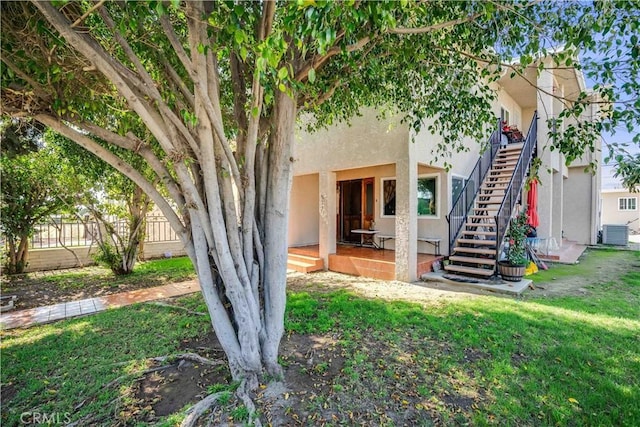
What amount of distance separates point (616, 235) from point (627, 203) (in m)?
20.3

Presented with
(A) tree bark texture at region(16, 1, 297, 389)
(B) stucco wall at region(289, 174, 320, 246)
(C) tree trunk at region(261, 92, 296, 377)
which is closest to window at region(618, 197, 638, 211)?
(B) stucco wall at region(289, 174, 320, 246)

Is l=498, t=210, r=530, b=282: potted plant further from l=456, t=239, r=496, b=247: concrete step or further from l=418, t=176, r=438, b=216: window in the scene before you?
l=418, t=176, r=438, b=216: window

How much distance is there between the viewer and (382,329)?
4711mm

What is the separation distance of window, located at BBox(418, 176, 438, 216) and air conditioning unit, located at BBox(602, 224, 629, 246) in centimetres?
1199

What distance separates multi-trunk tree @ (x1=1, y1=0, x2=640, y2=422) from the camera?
2701 mm

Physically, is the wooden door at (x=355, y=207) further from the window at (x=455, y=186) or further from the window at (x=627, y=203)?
the window at (x=627, y=203)

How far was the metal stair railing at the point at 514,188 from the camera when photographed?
25.6 feet

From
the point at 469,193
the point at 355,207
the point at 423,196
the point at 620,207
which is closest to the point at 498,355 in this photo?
the point at 423,196

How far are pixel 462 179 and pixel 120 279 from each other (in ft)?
36.9

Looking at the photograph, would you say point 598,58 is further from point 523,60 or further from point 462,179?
point 462,179

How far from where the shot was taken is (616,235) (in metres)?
14.7

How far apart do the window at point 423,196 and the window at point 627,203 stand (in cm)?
3151

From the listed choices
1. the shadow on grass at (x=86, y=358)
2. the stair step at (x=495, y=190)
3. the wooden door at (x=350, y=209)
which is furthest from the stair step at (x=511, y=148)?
the shadow on grass at (x=86, y=358)

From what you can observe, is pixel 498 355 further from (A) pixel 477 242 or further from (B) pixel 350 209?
(B) pixel 350 209
